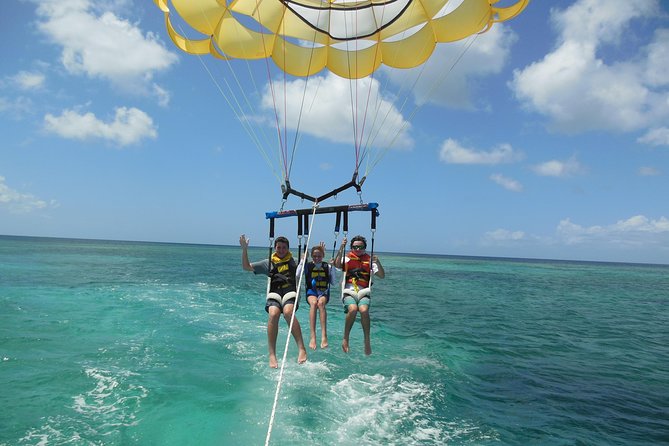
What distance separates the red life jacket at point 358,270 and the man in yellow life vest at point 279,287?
0.98 m

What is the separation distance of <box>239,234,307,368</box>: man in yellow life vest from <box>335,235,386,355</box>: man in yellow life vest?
0.91 metres

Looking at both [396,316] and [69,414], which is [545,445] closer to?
[69,414]

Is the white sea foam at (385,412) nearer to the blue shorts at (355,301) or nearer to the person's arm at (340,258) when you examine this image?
the blue shorts at (355,301)

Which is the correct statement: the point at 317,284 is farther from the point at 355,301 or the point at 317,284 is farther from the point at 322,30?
the point at 322,30

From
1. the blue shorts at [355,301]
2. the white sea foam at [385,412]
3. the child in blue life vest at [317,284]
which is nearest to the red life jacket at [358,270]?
the blue shorts at [355,301]

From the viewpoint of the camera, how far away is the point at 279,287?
21.8 ft

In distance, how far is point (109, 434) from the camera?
5656 millimetres

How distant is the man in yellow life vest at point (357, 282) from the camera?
702 centimetres

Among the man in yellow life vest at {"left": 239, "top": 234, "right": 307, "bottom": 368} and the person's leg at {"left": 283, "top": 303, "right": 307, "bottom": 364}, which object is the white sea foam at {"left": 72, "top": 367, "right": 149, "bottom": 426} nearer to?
the man in yellow life vest at {"left": 239, "top": 234, "right": 307, "bottom": 368}

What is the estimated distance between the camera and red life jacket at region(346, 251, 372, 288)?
7206 millimetres

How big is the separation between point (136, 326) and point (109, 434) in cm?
743

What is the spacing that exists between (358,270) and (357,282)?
21 centimetres

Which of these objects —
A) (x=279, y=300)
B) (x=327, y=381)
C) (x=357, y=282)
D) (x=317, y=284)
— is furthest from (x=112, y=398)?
(x=357, y=282)

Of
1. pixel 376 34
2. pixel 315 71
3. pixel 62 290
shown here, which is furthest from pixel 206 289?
pixel 376 34
